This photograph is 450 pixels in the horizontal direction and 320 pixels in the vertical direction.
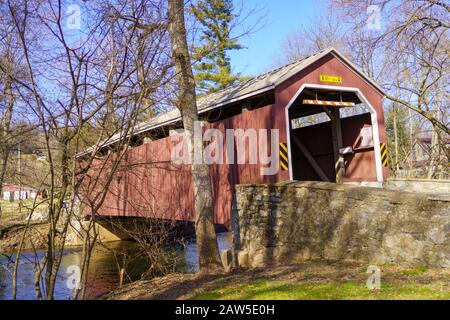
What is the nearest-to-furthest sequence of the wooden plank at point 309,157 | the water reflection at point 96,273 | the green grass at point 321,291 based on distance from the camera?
the green grass at point 321,291 → the water reflection at point 96,273 → the wooden plank at point 309,157

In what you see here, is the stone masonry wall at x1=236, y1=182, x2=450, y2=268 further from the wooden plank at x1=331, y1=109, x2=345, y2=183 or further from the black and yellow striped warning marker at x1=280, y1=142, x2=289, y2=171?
the wooden plank at x1=331, y1=109, x2=345, y2=183

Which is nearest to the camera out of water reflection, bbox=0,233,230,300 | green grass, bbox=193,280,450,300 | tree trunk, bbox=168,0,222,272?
green grass, bbox=193,280,450,300

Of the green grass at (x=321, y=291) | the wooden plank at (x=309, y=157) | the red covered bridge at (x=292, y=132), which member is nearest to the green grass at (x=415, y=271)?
the green grass at (x=321, y=291)

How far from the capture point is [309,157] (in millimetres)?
10344

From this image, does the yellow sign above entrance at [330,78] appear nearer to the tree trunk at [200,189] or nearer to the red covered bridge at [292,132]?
the red covered bridge at [292,132]

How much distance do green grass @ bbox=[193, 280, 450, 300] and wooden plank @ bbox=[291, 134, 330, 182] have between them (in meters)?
5.12

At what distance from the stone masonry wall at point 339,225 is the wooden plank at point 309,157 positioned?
110 inches

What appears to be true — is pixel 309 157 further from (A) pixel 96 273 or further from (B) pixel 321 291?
(A) pixel 96 273

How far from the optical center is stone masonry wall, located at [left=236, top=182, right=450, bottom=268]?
5.15m

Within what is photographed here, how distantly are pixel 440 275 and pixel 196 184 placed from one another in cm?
380

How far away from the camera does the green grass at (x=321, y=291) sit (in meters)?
4.11

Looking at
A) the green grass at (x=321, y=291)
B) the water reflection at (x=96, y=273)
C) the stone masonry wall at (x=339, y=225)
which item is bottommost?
the water reflection at (x=96, y=273)

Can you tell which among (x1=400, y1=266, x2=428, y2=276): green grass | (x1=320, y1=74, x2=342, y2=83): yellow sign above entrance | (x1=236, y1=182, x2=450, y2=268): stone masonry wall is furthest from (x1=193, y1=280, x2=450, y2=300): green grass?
(x1=320, y1=74, x2=342, y2=83): yellow sign above entrance

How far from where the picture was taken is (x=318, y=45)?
856 inches
